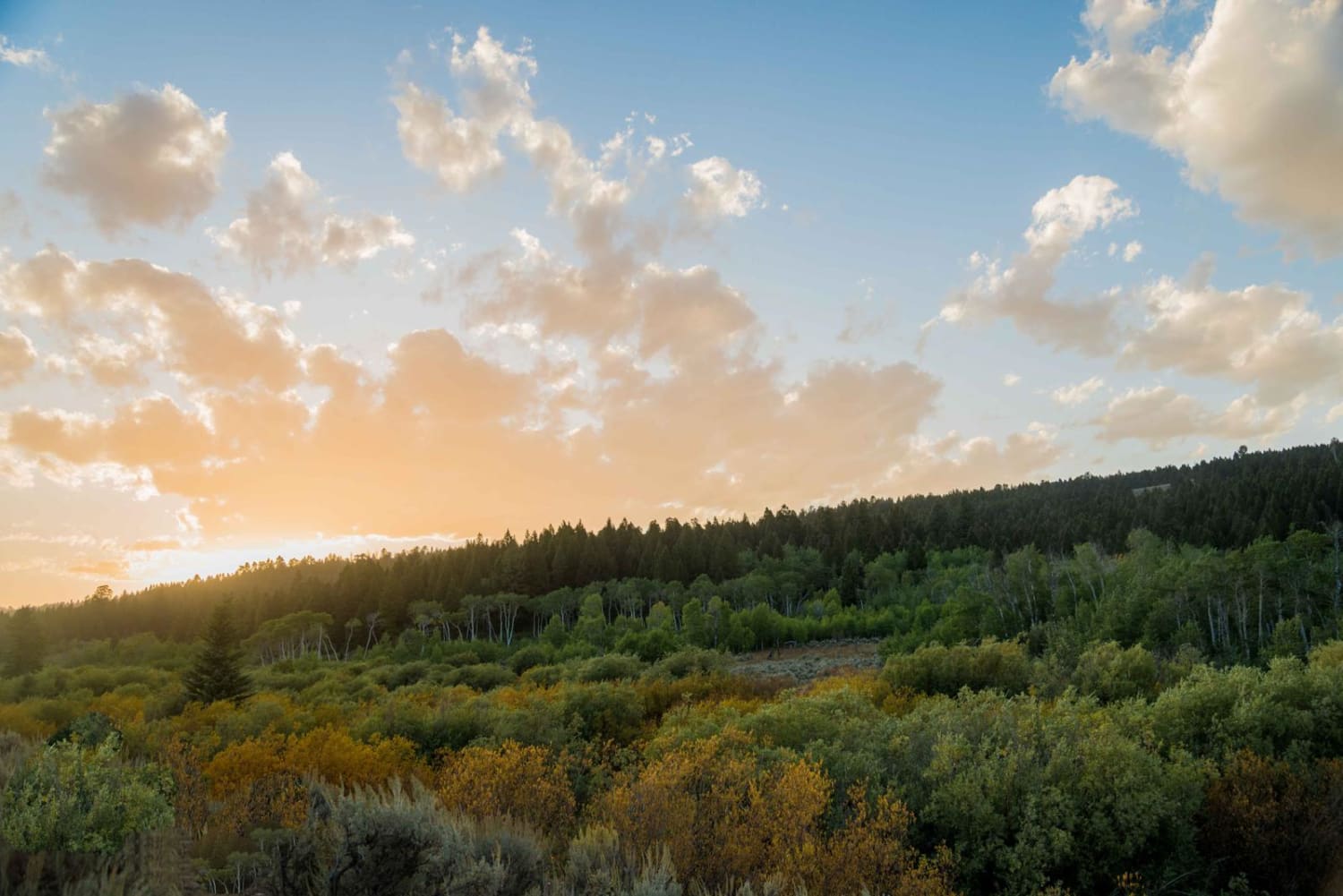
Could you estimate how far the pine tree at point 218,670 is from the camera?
50375 mm

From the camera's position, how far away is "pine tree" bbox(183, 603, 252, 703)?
165 ft

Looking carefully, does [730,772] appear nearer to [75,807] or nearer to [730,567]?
[75,807]

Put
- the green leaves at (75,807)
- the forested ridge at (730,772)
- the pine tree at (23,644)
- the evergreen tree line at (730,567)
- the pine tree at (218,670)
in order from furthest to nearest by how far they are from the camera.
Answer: the evergreen tree line at (730,567)
the pine tree at (23,644)
the pine tree at (218,670)
the forested ridge at (730,772)
the green leaves at (75,807)

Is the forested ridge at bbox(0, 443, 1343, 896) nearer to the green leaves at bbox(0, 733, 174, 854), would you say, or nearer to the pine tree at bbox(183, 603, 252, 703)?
the green leaves at bbox(0, 733, 174, 854)

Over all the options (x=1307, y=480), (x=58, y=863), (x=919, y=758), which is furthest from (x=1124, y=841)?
(x=1307, y=480)

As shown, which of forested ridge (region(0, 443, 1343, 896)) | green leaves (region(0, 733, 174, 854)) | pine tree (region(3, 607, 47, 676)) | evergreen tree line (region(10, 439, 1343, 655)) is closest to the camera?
green leaves (region(0, 733, 174, 854))

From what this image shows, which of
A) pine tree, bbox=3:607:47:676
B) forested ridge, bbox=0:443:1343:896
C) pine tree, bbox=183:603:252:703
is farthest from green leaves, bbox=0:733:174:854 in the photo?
pine tree, bbox=3:607:47:676

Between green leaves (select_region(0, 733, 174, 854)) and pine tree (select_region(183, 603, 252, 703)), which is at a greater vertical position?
green leaves (select_region(0, 733, 174, 854))

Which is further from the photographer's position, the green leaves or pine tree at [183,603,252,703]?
pine tree at [183,603,252,703]

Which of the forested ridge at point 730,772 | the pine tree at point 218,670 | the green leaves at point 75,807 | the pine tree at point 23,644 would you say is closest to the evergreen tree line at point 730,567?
the pine tree at point 23,644

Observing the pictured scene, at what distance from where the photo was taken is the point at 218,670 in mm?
51188

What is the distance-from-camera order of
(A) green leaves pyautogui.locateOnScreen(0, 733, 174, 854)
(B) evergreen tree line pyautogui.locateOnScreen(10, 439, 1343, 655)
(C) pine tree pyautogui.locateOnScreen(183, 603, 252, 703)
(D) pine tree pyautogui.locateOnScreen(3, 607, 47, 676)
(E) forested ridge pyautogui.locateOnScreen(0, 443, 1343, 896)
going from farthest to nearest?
1. (B) evergreen tree line pyautogui.locateOnScreen(10, 439, 1343, 655)
2. (D) pine tree pyautogui.locateOnScreen(3, 607, 47, 676)
3. (C) pine tree pyautogui.locateOnScreen(183, 603, 252, 703)
4. (E) forested ridge pyautogui.locateOnScreen(0, 443, 1343, 896)
5. (A) green leaves pyautogui.locateOnScreen(0, 733, 174, 854)

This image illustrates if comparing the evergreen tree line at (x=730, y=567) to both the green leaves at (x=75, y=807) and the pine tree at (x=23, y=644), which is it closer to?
the pine tree at (x=23, y=644)

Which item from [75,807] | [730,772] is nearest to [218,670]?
[75,807]
